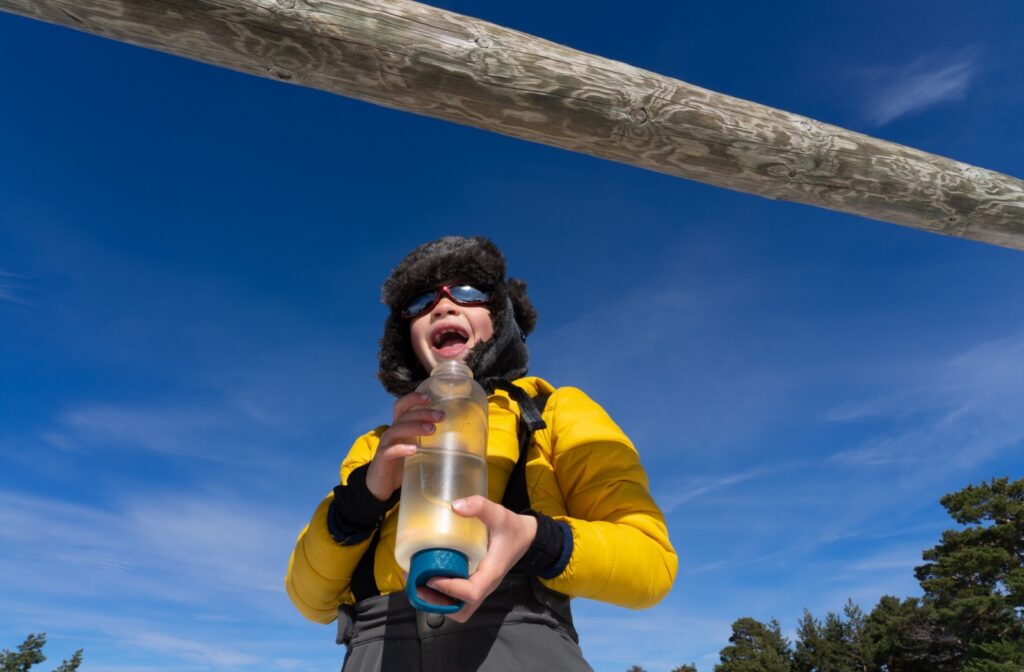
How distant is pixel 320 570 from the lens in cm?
234

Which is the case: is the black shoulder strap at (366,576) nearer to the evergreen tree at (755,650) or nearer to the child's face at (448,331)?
the child's face at (448,331)

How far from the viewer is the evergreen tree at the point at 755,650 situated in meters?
49.2

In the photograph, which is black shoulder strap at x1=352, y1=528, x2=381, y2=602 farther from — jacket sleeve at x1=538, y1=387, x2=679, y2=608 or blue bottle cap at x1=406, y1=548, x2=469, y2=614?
blue bottle cap at x1=406, y1=548, x2=469, y2=614

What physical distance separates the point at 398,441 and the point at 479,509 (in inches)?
18.2

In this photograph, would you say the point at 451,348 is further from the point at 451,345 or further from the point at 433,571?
the point at 433,571

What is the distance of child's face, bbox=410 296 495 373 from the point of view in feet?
9.83

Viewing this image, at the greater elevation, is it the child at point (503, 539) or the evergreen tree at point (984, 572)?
the evergreen tree at point (984, 572)

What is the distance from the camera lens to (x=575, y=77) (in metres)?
2.55

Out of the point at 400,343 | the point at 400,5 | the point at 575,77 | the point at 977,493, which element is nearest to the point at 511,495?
the point at 400,343

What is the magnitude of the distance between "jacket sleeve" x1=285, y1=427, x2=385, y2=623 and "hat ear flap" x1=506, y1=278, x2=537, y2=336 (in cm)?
163

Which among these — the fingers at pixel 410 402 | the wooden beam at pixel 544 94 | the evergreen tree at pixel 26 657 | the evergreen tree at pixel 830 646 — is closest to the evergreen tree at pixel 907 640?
the evergreen tree at pixel 830 646

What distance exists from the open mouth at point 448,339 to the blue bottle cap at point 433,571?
1.55 m

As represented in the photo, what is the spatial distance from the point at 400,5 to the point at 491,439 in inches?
68.2

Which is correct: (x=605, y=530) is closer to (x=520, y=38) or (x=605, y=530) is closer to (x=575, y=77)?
(x=575, y=77)
